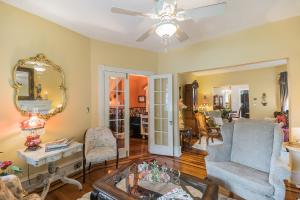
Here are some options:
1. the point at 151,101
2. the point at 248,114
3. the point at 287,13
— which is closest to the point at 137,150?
the point at 151,101

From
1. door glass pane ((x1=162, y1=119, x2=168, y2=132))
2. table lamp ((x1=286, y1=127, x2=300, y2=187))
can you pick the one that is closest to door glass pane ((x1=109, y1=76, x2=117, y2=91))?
door glass pane ((x1=162, y1=119, x2=168, y2=132))

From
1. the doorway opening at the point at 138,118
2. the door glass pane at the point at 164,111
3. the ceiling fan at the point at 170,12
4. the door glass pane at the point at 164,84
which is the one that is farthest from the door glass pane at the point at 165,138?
the ceiling fan at the point at 170,12

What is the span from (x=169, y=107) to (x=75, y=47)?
248cm

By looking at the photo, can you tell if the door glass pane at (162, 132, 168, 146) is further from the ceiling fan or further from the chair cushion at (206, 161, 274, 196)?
the ceiling fan

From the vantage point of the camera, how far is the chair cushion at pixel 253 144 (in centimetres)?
212

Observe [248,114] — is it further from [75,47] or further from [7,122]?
[7,122]

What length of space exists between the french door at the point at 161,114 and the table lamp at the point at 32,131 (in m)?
2.61

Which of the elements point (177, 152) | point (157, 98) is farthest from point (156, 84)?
point (177, 152)

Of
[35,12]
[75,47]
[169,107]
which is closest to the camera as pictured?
[35,12]

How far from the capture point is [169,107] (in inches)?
166

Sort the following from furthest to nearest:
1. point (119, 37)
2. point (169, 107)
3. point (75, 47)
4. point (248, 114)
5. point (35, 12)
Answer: point (248, 114) < point (169, 107) < point (119, 37) < point (75, 47) < point (35, 12)

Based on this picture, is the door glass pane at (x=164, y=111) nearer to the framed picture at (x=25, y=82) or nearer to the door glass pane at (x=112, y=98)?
the door glass pane at (x=112, y=98)

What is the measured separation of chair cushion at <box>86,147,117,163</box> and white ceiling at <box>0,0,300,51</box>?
225cm

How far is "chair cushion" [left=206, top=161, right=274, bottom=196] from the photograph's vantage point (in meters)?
1.76
